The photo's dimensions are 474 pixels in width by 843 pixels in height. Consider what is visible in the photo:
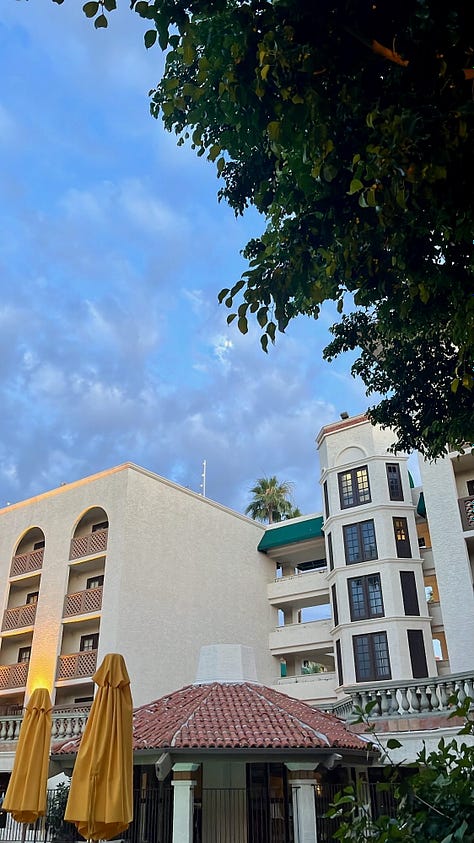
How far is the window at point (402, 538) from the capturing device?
83.9ft

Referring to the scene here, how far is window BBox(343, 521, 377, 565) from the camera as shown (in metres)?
26.1

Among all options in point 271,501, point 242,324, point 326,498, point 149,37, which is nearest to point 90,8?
point 149,37

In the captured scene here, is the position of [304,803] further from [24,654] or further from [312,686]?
[24,654]

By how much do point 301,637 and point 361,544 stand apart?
583 cm

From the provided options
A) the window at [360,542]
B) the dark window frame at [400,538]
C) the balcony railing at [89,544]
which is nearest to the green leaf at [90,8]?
the dark window frame at [400,538]

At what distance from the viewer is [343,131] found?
16.7ft

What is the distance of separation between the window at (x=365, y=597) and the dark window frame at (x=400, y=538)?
129 centimetres

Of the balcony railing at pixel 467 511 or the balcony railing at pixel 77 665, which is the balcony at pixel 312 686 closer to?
the balcony railing at pixel 77 665

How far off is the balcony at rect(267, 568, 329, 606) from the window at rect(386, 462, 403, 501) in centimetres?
509

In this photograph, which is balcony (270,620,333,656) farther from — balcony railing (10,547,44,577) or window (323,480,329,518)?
balcony railing (10,547,44,577)

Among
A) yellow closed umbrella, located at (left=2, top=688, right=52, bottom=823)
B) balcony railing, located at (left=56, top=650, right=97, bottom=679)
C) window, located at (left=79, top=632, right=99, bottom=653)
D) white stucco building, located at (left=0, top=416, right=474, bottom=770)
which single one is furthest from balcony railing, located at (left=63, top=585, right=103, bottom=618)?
yellow closed umbrella, located at (left=2, top=688, right=52, bottom=823)

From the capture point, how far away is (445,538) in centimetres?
2281

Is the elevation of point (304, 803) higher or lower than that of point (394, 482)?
lower

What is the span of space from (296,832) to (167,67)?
13108mm
